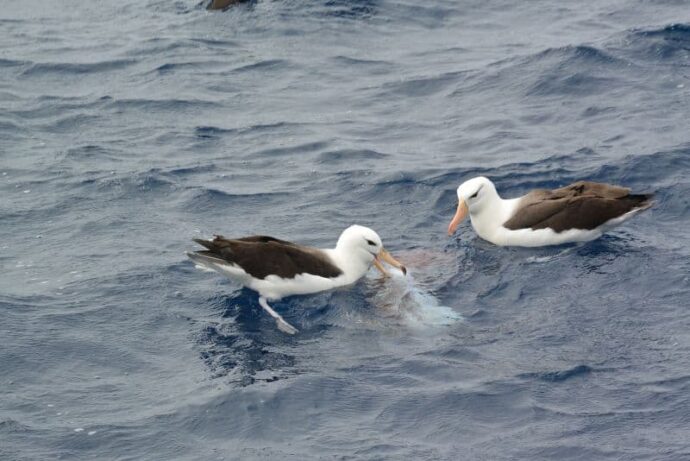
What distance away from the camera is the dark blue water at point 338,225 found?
10.0 metres

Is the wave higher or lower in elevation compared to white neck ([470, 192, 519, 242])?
higher

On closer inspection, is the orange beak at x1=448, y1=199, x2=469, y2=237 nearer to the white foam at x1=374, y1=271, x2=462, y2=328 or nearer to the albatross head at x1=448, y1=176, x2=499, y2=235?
the albatross head at x1=448, y1=176, x2=499, y2=235

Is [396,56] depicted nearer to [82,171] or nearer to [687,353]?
[82,171]

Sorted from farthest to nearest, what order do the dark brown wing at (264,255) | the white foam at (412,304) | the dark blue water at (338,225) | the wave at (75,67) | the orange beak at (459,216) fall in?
the wave at (75,67) < the orange beak at (459,216) < the dark brown wing at (264,255) < the white foam at (412,304) < the dark blue water at (338,225)

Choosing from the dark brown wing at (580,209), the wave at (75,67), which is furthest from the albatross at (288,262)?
the wave at (75,67)

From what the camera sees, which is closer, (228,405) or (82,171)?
(228,405)

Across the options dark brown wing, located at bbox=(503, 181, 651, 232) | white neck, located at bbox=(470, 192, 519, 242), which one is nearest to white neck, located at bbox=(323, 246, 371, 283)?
white neck, located at bbox=(470, 192, 519, 242)

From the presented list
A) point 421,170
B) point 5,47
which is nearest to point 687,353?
point 421,170

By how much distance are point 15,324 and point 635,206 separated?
6423mm

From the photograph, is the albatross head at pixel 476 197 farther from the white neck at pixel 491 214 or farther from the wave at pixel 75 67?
the wave at pixel 75 67

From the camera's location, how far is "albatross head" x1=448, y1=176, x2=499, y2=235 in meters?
13.7

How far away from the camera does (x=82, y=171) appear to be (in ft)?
52.5

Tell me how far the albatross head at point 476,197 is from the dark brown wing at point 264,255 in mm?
2055

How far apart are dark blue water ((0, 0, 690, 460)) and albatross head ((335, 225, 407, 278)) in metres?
0.27
